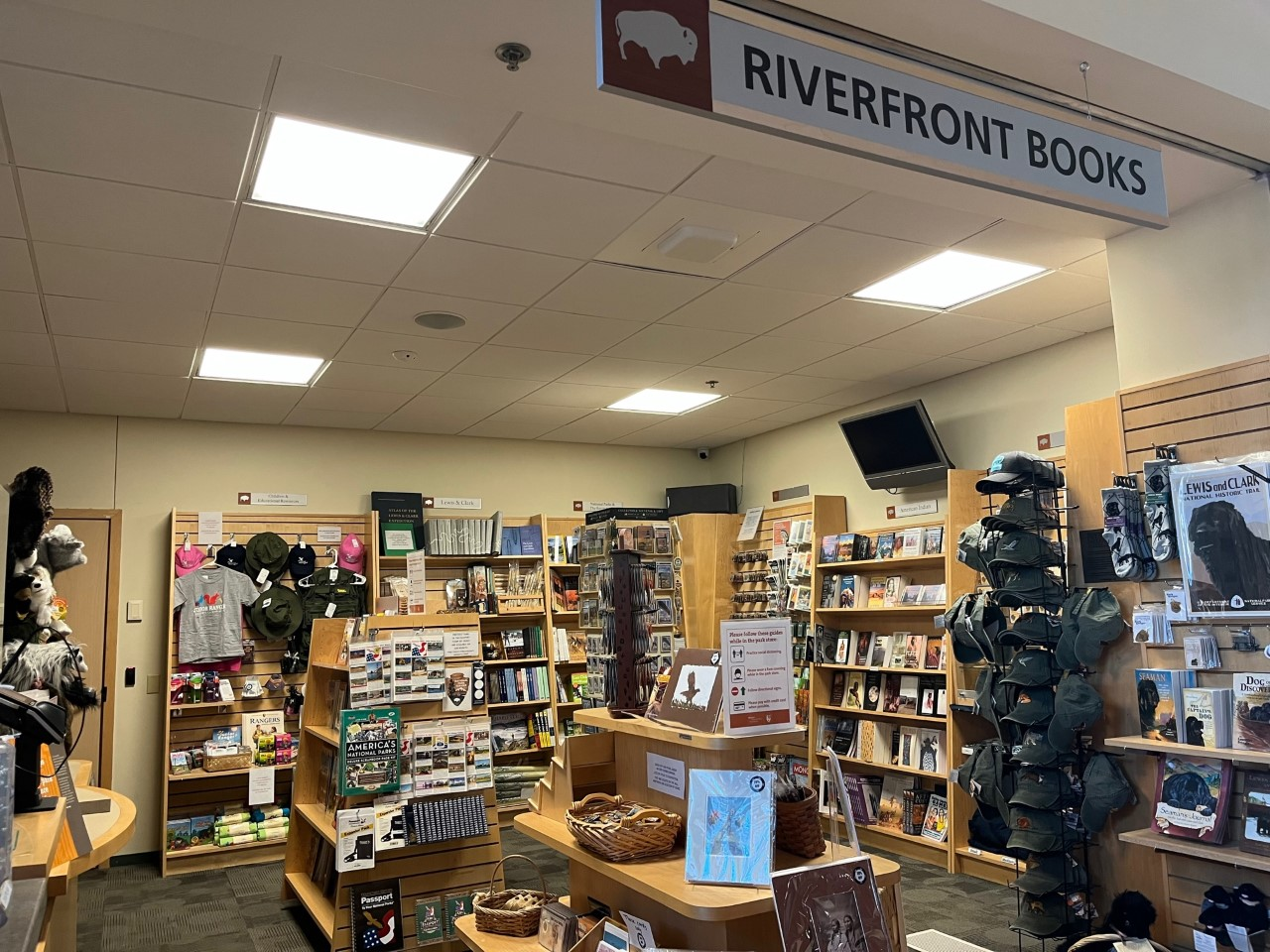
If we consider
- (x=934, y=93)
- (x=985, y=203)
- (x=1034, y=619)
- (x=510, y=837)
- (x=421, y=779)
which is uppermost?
(x=985, y=203)

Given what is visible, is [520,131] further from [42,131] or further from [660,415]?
[660,415]

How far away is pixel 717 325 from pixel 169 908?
460 centimetres

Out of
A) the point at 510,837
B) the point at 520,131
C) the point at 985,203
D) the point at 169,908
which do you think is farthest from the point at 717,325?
the point at 169,908

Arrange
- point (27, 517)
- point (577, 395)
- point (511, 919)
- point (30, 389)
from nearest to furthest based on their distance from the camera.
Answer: point (511, 919) → point (27, 517) → point (30, 389) → point (577, 395)

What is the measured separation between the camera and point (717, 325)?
5031 mm

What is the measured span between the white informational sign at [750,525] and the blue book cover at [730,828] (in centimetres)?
528

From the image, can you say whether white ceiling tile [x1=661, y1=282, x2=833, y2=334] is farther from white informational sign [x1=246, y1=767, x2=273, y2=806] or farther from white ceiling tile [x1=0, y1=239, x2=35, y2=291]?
white informational sign [x1=246, y1=767, x2=273, y2=806]

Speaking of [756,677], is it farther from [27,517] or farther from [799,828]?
[27,517]

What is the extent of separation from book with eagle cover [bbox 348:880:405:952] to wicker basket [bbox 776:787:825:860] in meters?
2.45

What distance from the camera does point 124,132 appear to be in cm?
285

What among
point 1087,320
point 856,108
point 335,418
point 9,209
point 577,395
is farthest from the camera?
point 335,418

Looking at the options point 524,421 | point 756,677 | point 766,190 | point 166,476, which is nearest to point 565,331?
point 766,190

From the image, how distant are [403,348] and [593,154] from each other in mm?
2492

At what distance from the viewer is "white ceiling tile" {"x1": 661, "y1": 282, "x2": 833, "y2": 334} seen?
14.9 feet
